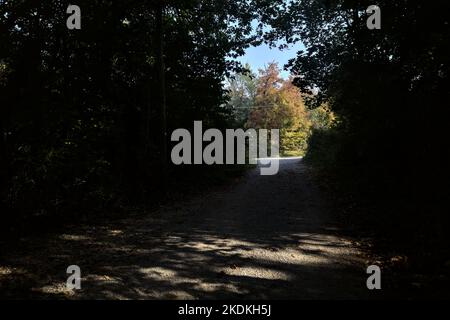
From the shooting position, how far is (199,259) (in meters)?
6.57

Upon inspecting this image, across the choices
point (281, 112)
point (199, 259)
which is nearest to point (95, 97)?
point (199, 259)

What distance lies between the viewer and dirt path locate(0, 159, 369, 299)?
5.21m

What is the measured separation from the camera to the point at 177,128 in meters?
16.1

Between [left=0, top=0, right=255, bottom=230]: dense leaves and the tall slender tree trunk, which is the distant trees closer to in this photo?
[left=0, top=0, right=255, bottom=230]: dense leaves

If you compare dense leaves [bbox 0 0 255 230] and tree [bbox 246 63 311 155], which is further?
tree [bbox 246 63 311 155]
